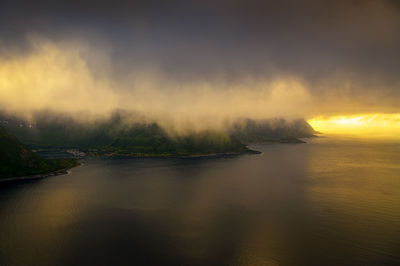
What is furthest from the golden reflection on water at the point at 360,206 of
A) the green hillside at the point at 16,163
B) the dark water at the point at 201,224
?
the green hillside at the point at 16,163

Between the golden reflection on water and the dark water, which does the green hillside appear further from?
the golden reflection on water

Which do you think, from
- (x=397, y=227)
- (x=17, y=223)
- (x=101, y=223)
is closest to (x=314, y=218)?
(x=397, y=227)

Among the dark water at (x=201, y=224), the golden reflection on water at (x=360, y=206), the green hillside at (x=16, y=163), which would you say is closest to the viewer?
the dark water at (x=201, y=224)

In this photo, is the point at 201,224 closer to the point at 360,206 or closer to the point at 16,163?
the point at 360,206

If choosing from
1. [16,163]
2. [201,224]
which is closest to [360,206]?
[201,224]

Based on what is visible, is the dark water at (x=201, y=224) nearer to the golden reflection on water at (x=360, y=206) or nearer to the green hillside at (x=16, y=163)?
the golden reflection on water at (x=360, y=206)

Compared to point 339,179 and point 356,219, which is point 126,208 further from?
point 339,179

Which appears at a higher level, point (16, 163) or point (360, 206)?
point (16, 163)

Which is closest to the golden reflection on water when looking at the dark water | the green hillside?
the dark water
